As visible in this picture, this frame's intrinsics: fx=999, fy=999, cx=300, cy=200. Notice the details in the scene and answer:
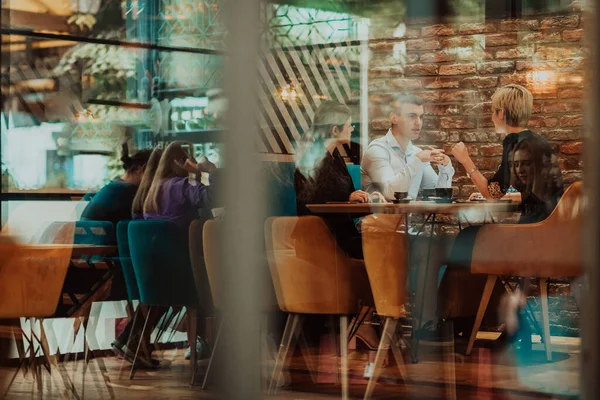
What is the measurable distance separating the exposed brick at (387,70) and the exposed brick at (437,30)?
8.0 inches

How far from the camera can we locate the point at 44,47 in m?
3.69

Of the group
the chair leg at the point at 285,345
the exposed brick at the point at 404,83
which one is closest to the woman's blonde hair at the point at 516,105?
the exposed brick at the point at 404,83

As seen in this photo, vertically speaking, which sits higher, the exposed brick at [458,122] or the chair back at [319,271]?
the exposed brick at [458,122]

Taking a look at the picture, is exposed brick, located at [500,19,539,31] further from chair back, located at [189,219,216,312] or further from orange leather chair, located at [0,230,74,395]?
orange leather chair, located at [0,230,74,395]

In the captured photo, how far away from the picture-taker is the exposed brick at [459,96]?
4.20 m

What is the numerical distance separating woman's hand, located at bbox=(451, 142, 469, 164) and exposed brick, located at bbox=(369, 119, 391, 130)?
0.27 metres

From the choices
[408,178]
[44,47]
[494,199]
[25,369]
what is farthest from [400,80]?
[25,369]

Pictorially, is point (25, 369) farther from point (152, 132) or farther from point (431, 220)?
point (431, 220)

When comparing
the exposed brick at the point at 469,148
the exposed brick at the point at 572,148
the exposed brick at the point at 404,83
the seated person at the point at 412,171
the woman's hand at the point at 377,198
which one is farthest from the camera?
the exposed brick at the point at 404,83

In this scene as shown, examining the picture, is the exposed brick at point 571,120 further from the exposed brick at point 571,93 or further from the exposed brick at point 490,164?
the exposed brick at point 490,164

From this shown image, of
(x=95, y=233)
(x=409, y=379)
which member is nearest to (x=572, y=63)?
(x=409, y=379)

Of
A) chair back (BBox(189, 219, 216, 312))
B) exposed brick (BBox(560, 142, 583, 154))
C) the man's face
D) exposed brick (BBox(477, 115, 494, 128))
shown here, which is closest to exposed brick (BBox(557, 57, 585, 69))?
exposed brick (BBox(560, 142, 583, 154))

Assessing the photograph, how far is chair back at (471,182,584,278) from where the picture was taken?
3.09m

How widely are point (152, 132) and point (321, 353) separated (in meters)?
0.96
